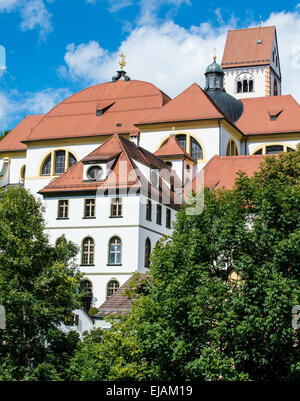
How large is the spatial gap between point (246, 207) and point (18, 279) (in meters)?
8.67

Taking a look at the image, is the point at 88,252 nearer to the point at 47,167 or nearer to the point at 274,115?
the point at 47,167

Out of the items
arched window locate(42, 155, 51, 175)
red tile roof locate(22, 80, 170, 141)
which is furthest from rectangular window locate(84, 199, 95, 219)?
arched window locate(42, 155, 51, 175)

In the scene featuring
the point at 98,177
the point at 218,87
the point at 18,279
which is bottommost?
the point at 18,279

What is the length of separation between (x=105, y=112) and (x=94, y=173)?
47.2 feet

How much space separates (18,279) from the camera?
25812 millimetres

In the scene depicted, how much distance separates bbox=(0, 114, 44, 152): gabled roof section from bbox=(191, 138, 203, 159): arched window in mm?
14400

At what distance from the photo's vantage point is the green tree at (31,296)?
24500mm

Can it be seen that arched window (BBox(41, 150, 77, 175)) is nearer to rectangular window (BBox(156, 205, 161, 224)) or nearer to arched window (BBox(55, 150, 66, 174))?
arched window (BBox(55, 150, 66, 174))

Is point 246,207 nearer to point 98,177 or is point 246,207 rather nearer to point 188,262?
point 188,262

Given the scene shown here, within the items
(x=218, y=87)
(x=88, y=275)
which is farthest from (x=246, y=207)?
(x=218, y=87)

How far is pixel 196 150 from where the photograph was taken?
161 ft

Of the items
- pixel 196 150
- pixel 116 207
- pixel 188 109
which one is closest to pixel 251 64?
pixel 188 109
